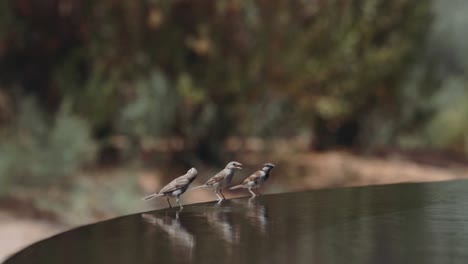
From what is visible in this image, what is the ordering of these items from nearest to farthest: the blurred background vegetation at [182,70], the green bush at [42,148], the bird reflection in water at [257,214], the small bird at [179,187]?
the bird reflection in water at [257,214], the small bird at [179,187], the green bush at [42,148], the blurred background vegetation at [182,70]

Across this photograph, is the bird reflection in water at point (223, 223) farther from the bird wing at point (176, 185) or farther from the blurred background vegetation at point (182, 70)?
the blurred background vegetation at point (182, 70)

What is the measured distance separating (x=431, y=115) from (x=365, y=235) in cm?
1109

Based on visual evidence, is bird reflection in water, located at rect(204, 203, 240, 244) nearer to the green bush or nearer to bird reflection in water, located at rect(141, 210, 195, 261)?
bird reflection in water, located at rect(141, 210, 195, 261)

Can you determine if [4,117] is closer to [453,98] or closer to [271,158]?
[271,158]

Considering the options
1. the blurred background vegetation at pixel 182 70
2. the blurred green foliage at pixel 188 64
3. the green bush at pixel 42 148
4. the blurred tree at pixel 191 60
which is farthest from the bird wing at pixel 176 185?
the blurred tree at pixel 191 60

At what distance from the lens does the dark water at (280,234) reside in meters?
1.85

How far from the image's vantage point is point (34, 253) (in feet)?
6.34

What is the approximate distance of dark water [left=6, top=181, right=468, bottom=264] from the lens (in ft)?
6.06

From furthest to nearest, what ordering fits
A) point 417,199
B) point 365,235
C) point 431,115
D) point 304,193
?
point 431,115
point 304,193
point 417,199
point 365,235

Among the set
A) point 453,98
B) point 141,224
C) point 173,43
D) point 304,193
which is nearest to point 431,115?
point 453,98

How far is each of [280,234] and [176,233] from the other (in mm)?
249

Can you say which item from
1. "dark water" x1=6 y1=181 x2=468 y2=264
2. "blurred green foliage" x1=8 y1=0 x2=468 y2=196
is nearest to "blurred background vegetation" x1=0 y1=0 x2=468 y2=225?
"blurred green foliage" x1=8 y1=0 x2=468 y2=196

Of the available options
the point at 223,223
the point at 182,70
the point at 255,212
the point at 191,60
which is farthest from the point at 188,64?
the point at 223,223

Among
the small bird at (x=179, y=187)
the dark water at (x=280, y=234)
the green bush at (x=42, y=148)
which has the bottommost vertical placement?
the dark water at (x=280, y=234)
